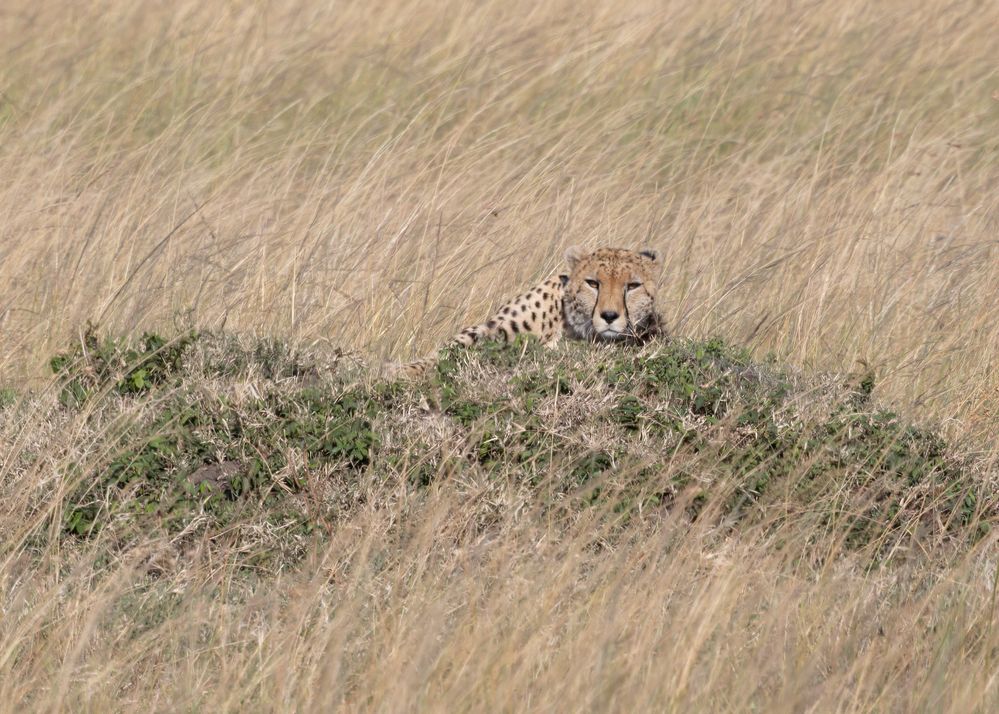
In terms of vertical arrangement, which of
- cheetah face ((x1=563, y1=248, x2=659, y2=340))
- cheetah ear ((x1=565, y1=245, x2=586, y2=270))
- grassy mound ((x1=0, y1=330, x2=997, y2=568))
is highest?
cheetah ear ((x1=565, y1=245, x2=586, y2=270))

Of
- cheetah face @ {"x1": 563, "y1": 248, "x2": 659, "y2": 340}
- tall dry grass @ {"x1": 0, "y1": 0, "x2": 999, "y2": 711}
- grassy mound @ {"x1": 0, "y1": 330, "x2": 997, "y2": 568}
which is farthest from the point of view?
cheetah face @ {"x1": 563, "y1": 248, "x2": 659, "y2": 340}

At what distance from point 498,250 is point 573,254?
78 centimetres

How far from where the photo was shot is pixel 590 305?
18.2ft

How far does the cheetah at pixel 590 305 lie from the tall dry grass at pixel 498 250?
0.35m

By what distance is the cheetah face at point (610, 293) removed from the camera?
548 centimetres

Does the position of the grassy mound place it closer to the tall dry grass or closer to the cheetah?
the tall dry grass

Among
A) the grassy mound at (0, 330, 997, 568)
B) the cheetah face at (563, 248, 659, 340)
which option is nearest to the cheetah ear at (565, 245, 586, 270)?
the cheetah face at (563, 248, 659, 340)

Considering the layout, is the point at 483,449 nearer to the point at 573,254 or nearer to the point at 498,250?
the point at 573,254

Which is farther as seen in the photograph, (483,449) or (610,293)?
(610,293)

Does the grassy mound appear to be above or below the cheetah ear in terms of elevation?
below

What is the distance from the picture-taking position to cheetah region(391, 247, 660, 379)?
18.0ft

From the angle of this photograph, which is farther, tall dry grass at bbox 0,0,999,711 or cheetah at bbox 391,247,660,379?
cheetah at bbox 391,247,660,379

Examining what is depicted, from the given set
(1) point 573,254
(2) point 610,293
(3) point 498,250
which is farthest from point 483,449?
(3) point 498,250

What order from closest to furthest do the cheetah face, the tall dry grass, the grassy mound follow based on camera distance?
the tall dry grass, the grassy mound, the cheetah face
